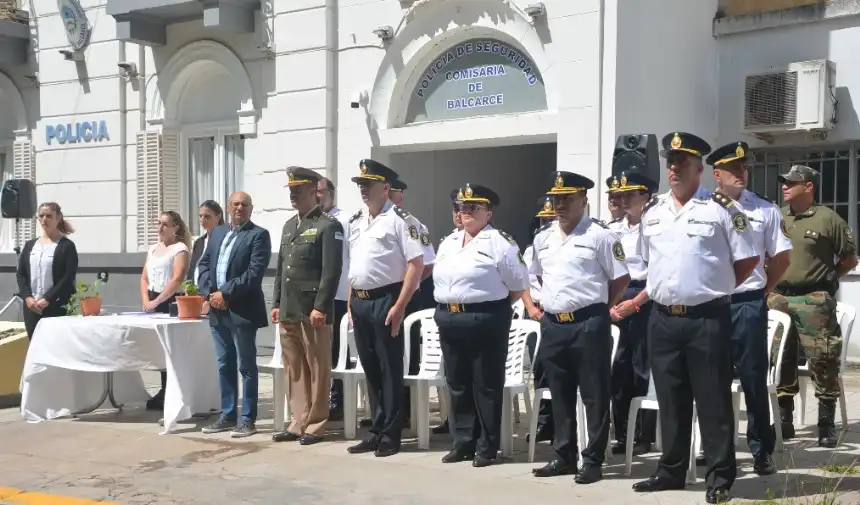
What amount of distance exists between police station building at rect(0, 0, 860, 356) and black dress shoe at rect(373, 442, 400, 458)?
4.45m

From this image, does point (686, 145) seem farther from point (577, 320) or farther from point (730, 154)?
point (577, 320)

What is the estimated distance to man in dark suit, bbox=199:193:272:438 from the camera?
8281 millimetres

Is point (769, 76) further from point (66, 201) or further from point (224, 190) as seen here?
point (66, 201)

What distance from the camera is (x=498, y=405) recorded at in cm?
709

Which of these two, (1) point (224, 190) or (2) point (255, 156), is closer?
(2) point (255, 156)

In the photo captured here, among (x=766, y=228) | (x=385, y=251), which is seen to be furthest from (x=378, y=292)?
(x=766, y=228)

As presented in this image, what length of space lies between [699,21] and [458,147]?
309 cm

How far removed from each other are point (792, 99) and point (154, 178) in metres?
8.47

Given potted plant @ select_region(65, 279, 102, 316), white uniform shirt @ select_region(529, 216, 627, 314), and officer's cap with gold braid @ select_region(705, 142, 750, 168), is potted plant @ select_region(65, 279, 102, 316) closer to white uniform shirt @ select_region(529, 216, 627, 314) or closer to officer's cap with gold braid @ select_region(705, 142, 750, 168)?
white uniform shirt @ select_region(529, 216, 627, 314)

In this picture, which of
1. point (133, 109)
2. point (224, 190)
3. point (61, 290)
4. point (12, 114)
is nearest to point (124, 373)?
point (61, 290)

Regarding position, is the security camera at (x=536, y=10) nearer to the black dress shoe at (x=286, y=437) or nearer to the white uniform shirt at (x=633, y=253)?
the white uniform shirt at (x=633, y=253)

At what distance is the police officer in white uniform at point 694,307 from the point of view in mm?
5887

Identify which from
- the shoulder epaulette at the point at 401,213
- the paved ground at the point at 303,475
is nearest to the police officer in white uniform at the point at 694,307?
the paved ground at the point at 303,475

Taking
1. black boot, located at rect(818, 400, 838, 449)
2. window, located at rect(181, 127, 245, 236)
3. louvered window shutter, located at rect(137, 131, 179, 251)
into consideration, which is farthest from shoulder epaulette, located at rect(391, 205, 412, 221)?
louvered window shutter, located at rect(137, 131, 179, 251)
